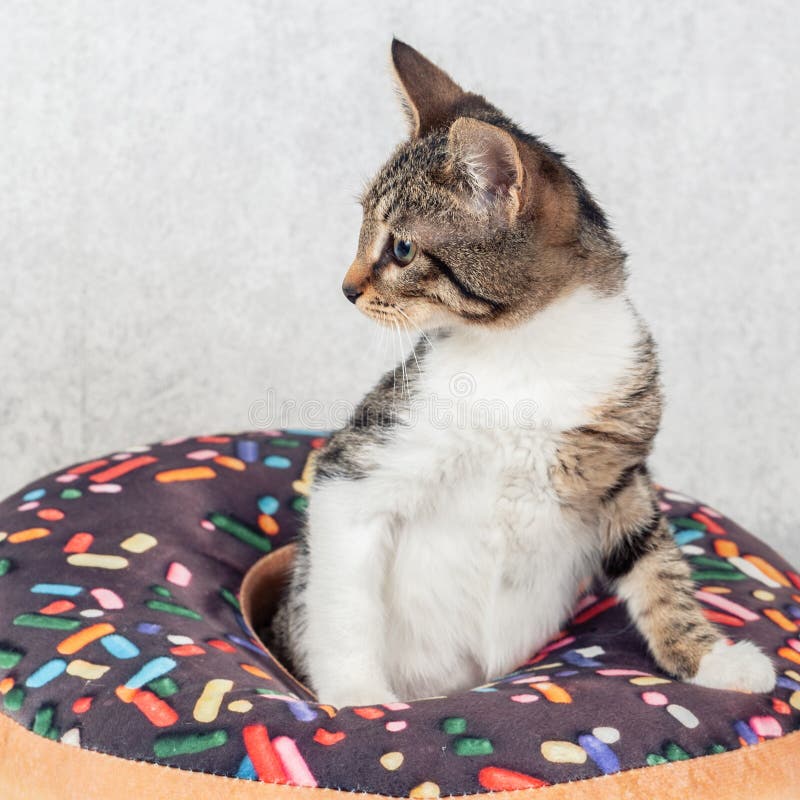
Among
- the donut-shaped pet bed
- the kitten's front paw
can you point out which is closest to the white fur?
the kitten's front paw

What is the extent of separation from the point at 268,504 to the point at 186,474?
172 millimetres

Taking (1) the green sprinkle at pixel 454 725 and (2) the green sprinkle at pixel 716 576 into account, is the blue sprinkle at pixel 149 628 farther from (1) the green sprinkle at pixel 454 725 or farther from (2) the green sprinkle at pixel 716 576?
(2) the green sprinkle at pixel 716 576

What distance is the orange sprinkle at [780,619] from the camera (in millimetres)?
1875

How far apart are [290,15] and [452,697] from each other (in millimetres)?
2008

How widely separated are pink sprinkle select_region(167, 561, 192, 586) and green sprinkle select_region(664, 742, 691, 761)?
2.90ft

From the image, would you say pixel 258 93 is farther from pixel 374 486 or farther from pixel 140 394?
pixel 374 486

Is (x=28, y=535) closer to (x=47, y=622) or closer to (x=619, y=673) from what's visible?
(x=47, y=622)

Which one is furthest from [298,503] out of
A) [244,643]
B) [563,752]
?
[563,752]

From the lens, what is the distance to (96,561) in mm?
1912

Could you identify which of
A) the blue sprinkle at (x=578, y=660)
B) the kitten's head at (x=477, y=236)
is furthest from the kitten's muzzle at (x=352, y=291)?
the blue sprinkle at (x=578, y=660)

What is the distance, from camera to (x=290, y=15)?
2.94 meters

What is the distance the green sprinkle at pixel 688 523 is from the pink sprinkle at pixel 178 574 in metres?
0.95

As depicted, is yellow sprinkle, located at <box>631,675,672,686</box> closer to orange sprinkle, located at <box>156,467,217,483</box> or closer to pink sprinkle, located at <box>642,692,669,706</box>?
pink sprinkle, located at <box>642,692,669,706</box>

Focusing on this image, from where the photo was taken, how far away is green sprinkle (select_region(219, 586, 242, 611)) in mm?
2027
